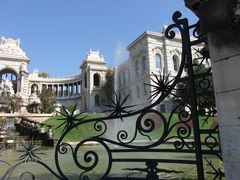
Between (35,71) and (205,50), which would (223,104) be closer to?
(205,50)

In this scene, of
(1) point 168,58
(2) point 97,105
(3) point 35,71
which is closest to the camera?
(1) point 168,58

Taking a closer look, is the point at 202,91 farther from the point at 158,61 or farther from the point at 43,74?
the point at 43,74

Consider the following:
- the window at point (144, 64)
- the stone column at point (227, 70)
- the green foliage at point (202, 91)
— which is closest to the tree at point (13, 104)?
the window at point (144, 64)

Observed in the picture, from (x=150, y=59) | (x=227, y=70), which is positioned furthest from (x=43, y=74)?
(x=227, y=70)

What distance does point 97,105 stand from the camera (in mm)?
66188

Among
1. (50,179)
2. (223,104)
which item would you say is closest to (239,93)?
(223,104)

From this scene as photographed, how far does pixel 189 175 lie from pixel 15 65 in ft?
232

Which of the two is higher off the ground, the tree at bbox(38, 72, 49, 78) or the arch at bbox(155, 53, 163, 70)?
the tree at bbox(38, 72, 49, 78)

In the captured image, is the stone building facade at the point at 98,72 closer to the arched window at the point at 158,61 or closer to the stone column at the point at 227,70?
the arched window at the point at 158,61

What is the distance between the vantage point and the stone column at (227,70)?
1848mm

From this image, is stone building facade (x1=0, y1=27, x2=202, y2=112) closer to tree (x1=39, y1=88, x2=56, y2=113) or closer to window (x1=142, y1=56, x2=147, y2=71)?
window (x1=142, y1=56, x2=147, y2=71)

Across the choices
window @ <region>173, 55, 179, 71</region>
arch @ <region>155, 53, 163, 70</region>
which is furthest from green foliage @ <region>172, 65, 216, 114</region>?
window @ <region>173, 55, 179, 71</region>

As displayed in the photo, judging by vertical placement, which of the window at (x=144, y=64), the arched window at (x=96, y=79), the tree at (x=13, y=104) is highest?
the arched window at (x=96, y=79)

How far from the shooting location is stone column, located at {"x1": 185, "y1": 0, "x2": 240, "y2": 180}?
6.06 ft
